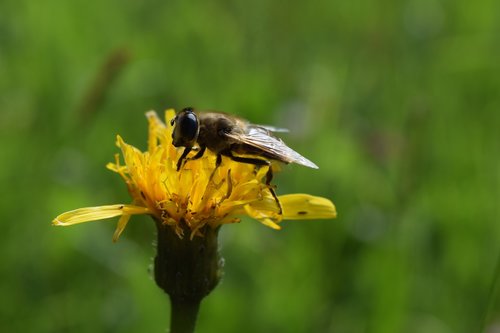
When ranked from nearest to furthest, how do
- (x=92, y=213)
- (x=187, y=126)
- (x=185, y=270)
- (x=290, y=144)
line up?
1. (x=92, y=213)
2. (x=185, y=270)
3. (x=187, y=126)
4. (x=290, y=144)

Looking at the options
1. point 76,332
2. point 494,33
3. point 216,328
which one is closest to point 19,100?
point 76,332

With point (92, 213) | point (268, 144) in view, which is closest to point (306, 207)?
point (268, 144)

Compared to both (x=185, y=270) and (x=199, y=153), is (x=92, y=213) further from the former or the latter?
(x=199, y=153)

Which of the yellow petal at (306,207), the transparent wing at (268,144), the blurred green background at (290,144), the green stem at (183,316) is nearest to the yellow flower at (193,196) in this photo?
the yellow petal at (306,207)

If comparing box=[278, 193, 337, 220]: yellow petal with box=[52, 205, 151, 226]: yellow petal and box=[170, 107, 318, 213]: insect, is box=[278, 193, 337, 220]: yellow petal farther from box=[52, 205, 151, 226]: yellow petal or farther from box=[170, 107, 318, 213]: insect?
box=[52, 205, 151, 226]: yellow petal

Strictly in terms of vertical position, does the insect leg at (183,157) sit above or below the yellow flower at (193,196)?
above

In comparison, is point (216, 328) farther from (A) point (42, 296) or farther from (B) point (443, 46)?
(B) point (443, 46)

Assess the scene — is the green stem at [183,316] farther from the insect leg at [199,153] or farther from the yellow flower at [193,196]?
the insect leg at [199,153]

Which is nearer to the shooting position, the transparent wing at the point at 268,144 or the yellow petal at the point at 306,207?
the transparent wing at the point at 268,144

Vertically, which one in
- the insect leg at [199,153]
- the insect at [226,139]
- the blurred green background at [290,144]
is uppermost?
the insect at [226,139]
